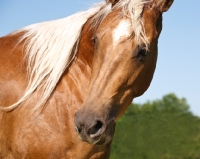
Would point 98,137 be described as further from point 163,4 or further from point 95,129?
point 163,4

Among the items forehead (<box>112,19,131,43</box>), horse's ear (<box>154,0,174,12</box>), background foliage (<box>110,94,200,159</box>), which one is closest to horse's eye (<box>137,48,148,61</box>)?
forehead (<box>112,19,131,43</box>)

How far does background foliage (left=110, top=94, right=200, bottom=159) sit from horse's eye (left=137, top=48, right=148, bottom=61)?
18.4ft

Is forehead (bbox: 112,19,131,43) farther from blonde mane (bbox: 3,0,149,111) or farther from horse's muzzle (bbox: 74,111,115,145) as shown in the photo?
horse's muzzle (bbox: 74,111,115,145)

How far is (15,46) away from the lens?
13.4 feet

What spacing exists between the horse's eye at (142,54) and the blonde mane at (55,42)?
62mm

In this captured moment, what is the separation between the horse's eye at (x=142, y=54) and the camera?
3562 millimetres

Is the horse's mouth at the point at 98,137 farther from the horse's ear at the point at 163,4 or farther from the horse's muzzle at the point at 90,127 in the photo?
the horse's ear at the point at 163,4

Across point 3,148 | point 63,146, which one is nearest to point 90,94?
point 63,146

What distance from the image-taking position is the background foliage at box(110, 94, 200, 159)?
911cm

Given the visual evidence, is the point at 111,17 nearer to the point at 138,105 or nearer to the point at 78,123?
the point at 78,123

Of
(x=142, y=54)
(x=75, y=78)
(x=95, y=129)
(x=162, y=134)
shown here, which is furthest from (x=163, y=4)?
(x=162, y=134)

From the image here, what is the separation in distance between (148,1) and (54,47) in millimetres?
984

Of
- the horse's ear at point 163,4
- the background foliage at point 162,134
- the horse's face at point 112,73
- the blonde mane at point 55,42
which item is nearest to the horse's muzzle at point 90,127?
the horse's face at point 112,73

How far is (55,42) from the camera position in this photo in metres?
4.01
